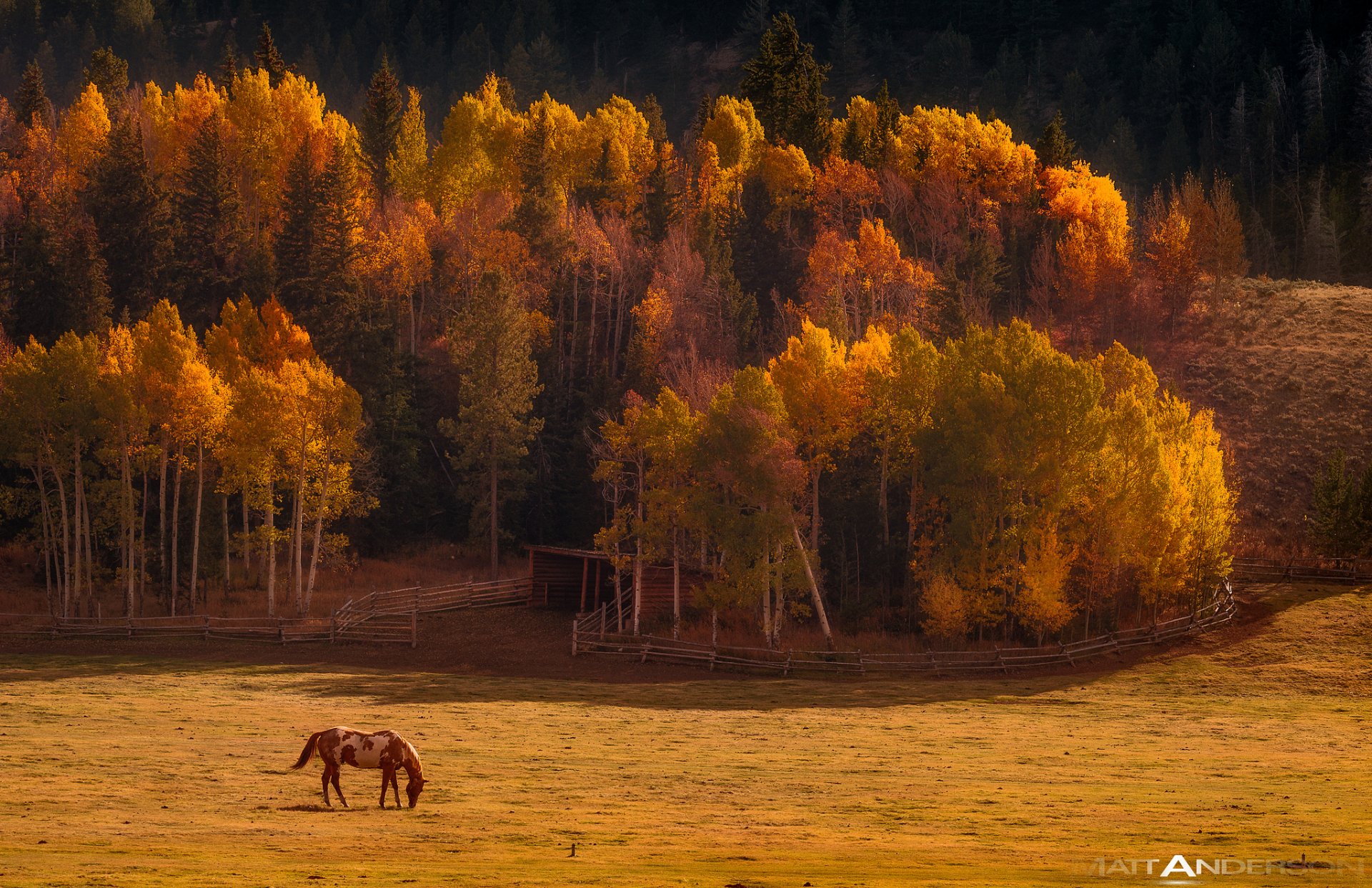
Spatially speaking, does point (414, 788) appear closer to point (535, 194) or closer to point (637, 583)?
point (637, 583)

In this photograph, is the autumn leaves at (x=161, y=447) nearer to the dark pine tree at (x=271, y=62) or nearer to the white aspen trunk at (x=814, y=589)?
the white aspen trunk at (x=814, y=589)

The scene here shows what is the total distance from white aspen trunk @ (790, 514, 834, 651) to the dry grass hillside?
834 inches

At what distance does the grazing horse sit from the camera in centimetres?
2511

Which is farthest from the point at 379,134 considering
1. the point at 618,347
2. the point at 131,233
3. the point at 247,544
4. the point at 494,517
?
the point at 247,544

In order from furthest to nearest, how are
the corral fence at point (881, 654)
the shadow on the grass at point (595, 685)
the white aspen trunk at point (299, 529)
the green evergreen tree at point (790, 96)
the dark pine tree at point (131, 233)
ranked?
1. the green evergreen tree at point (790, 96)
2. the dark pine tree at point (131, 233)
3. the white aspen trunk at point (299, 529)
4. the corral fence at point (881, 654)
5. the shadow on the grass at point (595, 685)

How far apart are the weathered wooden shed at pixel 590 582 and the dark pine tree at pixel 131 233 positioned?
2830 centimetres

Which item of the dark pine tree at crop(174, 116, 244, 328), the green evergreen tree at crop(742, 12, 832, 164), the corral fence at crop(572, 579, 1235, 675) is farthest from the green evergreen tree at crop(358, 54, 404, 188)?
the corral fence at crop(572, 579, 1235, 675)

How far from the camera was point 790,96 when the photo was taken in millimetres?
103438

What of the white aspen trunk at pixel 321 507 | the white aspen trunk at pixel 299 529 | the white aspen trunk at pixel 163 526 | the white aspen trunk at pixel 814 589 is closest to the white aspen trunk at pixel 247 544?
the white aspen trunk at pixel 299 529

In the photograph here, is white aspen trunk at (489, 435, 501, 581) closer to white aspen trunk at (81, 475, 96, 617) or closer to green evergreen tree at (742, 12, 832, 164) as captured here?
white aspen trunk at (81, 475, 96, 617)

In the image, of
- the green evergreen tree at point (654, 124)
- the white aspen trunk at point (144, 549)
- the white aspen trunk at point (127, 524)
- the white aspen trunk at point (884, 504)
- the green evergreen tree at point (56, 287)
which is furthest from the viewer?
the green evergreen tree at point (654, 124)

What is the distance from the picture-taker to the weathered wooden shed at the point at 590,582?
61531 millimetres

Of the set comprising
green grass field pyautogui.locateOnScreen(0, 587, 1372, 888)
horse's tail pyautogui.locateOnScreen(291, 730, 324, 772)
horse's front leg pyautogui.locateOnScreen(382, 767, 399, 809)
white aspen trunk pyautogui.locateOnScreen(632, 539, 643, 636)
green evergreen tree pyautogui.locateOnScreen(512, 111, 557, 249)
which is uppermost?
green evergreen tree pyautogui.locateOnScreen(512, 111, 557, 249)

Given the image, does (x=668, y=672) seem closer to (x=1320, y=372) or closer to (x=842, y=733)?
(x=842, y=733)
